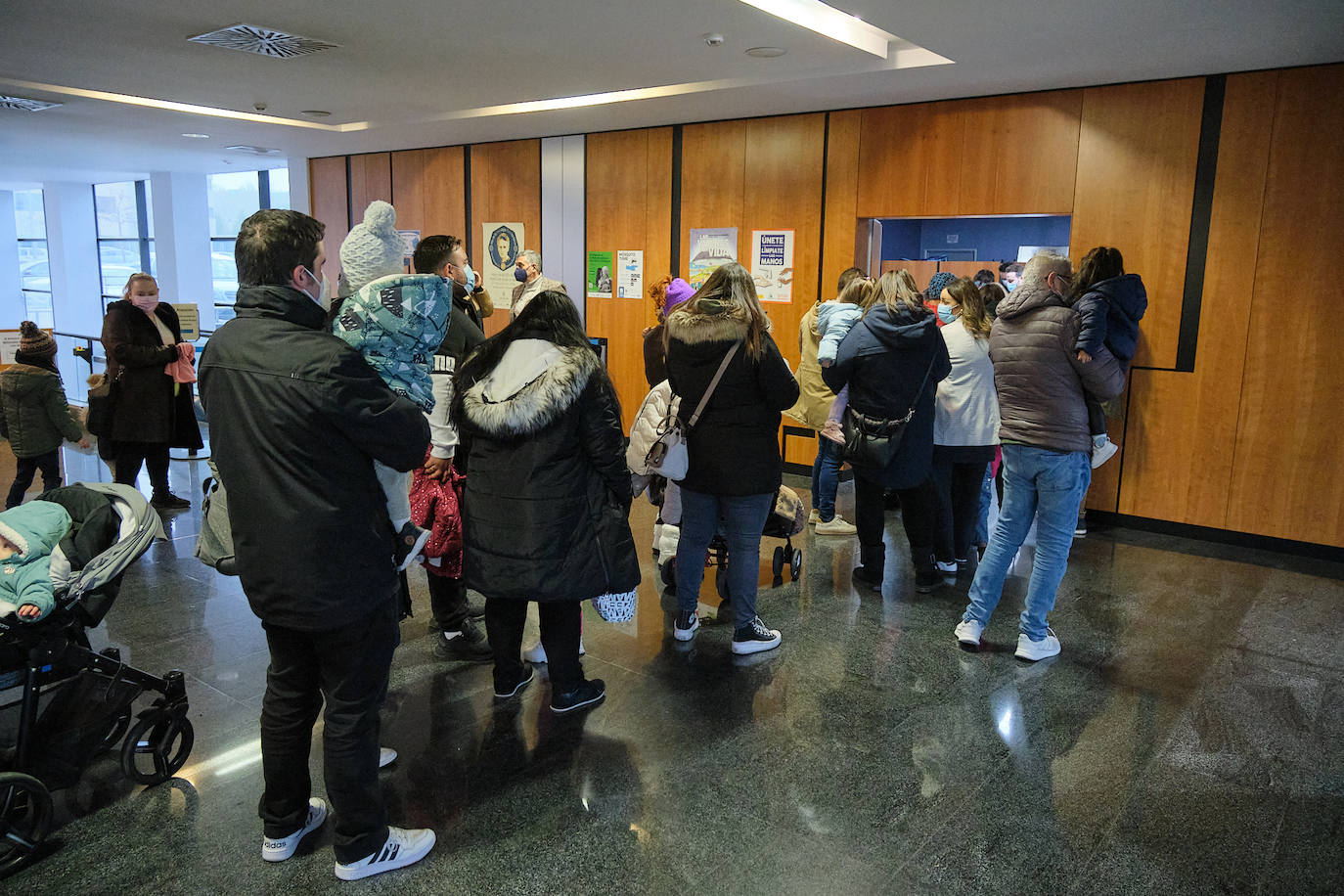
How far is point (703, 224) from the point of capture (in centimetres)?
805

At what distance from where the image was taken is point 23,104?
7.89m

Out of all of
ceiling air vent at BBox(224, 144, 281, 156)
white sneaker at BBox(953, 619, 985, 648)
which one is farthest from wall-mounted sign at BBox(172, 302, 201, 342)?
white sneaker at BBox(953, 619, 985, 648)

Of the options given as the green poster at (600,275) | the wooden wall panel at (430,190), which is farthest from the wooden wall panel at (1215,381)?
the wooden wall panel at (430,190)

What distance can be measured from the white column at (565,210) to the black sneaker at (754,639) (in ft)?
18.3

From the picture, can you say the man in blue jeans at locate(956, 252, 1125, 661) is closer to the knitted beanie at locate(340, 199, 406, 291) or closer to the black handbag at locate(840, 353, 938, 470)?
the black handbag at locate(840, 353, 938, 470)

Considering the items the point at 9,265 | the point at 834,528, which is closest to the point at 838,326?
the point at 834,528

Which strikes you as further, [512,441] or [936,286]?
[936,286]

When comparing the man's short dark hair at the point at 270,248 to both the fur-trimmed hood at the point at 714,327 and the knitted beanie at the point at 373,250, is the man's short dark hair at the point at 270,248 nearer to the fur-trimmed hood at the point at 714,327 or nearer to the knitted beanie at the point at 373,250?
the knitted beanie at the point at 373,250

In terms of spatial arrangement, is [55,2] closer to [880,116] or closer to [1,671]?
[1,671]

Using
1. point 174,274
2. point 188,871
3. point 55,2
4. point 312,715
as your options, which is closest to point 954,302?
point 312,715

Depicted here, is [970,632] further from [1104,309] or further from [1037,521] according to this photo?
[1104,309]

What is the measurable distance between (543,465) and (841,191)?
16.6 feet

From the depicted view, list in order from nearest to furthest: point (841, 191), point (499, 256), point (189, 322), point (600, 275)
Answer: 1. point (841, 191)
2. point (189, 322)
3. point (600, 275)
4. point (499, 256)

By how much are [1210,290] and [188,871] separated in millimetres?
6147
